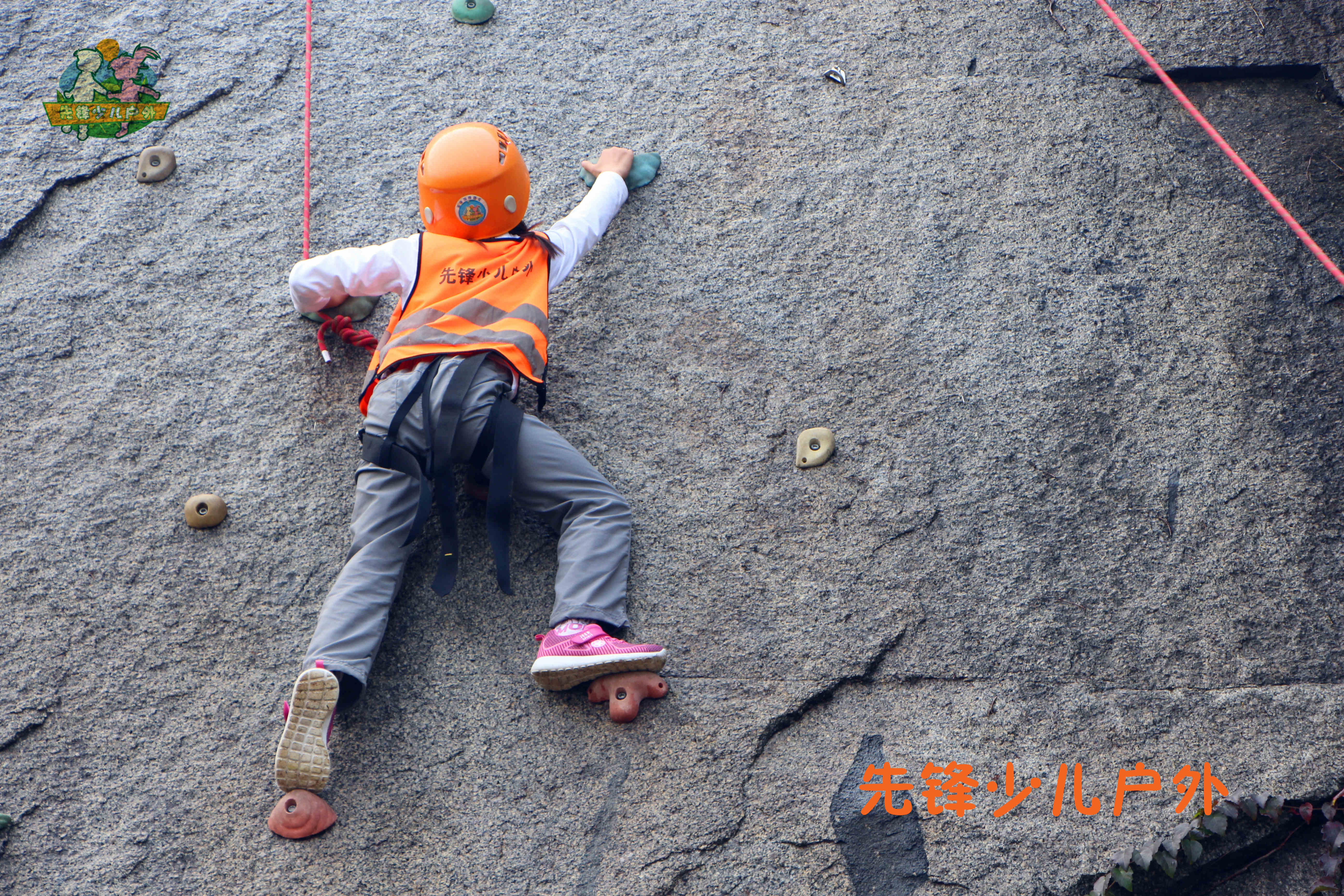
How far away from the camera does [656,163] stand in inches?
124

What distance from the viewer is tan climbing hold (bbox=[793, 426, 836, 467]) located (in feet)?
8.67

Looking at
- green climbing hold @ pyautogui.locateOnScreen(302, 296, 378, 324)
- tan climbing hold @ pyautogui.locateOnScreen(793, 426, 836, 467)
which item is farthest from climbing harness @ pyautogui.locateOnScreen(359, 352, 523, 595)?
tan climbing hold @ pyautogui.locateOnScreen(793, 426, 836, 467)

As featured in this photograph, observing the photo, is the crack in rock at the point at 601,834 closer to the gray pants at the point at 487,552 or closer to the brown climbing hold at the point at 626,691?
the brown climbing hold at the point at 626,691

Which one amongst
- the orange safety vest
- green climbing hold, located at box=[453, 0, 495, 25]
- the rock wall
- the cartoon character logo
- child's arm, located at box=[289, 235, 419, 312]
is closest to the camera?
the rock wall

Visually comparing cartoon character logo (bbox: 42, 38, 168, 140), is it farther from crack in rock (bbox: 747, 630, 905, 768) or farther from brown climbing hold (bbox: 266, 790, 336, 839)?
crack in rock (bbox: 747, 630, 905, 768)

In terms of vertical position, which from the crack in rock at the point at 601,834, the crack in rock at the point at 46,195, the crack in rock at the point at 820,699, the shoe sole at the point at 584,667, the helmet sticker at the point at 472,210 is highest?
the helmet sticker at the point at 472,210

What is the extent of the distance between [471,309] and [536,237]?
0.30m

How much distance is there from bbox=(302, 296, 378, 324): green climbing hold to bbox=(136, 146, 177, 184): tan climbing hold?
77cm

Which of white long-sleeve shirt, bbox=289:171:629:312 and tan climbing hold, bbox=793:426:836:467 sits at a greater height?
white long-sleeve shirt, bbox=289:171:629:312

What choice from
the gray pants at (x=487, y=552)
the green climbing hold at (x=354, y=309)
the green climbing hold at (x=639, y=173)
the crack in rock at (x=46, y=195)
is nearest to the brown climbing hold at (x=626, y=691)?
the gray pants at (x=487, y=552)

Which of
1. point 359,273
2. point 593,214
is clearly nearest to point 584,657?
point 359,273

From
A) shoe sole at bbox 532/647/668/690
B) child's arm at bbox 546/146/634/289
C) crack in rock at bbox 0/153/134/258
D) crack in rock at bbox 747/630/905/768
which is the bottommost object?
crack in rock at bbox 747/630/905/768

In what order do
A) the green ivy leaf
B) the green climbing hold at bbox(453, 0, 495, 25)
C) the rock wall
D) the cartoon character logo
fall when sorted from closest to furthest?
the green ivy leaf
the rock wall
the cartoon character logo
the green climbing hold at bbox(453, 0, 495, 25)

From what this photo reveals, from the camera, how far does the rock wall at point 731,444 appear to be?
2.20m
